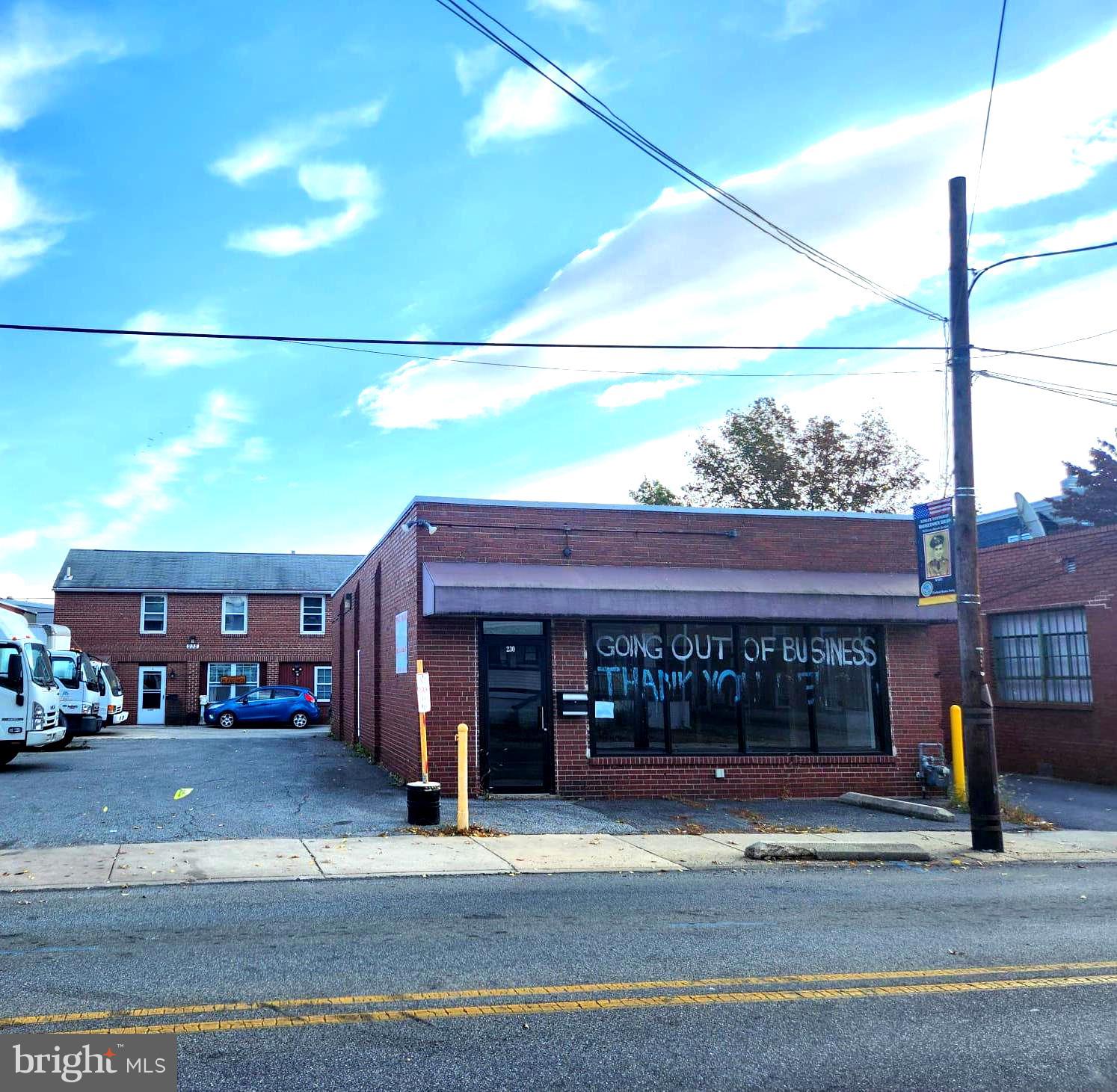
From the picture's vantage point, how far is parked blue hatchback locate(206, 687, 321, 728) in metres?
37.2

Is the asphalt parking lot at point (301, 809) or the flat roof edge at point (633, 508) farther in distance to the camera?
the flat roof edge at point (633, 508)

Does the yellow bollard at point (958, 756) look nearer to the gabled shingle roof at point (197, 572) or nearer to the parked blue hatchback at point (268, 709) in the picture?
the parked blue hatchback at point (268, 709)

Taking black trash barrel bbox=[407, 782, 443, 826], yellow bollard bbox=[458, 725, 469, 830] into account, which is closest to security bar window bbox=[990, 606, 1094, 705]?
yellow bollard bbox=[458, 725, 469, 830]

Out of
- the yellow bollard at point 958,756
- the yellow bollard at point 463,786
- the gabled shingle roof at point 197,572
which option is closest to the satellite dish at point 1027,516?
the yellow bollard at point 958,756

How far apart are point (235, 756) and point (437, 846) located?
11962 millimetres

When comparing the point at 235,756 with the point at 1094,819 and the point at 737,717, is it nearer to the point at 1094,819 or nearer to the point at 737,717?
the point at 737,717

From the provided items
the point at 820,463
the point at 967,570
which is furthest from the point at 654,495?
the point at 967,570

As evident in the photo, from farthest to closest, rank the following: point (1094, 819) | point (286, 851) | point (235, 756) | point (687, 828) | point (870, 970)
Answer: point (235, 756) < point (1094, 819) < point (687, 828) < point (286, 851) < point (870, 970)

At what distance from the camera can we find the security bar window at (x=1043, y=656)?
19828 mm

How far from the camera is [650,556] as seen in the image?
16.5 metres

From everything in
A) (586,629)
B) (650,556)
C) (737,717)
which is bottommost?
(737,717)

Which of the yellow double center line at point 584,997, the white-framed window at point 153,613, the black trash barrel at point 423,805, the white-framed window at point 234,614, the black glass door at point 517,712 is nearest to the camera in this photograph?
the yellow double center line at point 584,997

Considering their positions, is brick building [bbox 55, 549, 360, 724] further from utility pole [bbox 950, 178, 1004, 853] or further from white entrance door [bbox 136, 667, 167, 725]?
utility pole [bbox 950, 178, 1004, 853]

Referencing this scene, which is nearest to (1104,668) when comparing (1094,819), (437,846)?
(1094,819)
